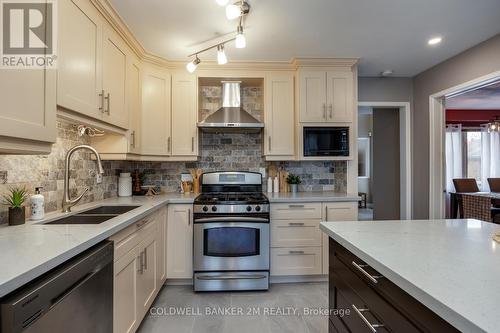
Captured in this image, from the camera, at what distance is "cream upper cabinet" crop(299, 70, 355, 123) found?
2920 mm

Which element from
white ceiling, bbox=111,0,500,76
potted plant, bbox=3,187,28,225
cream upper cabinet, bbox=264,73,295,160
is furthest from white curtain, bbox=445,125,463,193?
potted plant, bbox=3,187,28,225

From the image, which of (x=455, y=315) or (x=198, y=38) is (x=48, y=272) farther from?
(x=198, y=38)

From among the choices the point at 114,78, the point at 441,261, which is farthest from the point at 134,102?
the point at 441,261

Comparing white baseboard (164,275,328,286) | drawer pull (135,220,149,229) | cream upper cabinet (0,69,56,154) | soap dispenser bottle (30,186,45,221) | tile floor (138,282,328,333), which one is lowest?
tile floor (138,282,328,333)

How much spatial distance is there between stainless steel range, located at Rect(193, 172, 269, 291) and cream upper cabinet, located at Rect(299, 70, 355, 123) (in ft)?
4.09

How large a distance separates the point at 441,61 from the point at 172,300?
3.95m

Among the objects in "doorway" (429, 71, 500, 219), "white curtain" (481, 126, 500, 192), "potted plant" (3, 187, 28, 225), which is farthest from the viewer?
"white curtain" (481, 126, 500, 192)

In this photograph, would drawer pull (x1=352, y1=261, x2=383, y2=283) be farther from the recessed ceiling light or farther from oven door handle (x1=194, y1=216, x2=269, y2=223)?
the recessed ceiling light

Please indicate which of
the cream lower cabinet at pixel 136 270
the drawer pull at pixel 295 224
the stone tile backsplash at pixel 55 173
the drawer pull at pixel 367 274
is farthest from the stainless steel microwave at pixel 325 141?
the stone tile backsplash at pixel 55 173

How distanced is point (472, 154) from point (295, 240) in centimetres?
565

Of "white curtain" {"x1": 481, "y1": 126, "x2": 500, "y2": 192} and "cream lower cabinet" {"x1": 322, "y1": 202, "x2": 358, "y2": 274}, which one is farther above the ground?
"white curtain" {"x1": 481, "y1": 126, "x2": 500, "y2": 192}

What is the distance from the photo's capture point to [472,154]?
5.77 meters

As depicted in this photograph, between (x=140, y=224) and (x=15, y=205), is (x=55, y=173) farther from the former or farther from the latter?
(x=140, y=224)

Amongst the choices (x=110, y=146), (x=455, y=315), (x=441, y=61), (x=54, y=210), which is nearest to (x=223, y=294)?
(x=54, y=210)
